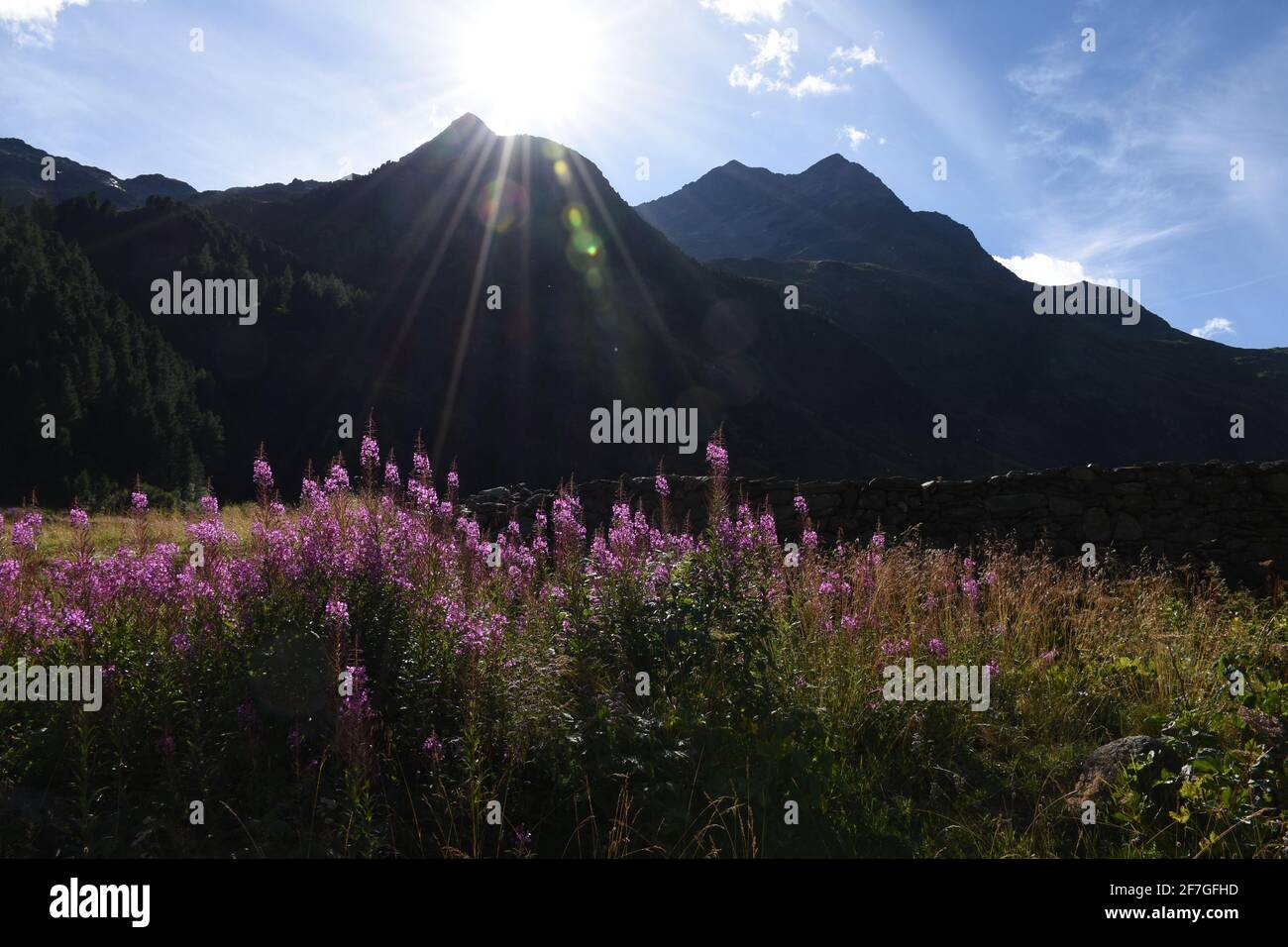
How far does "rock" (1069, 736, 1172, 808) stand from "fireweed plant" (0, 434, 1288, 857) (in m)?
0.07

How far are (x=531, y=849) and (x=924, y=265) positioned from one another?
13236 centimetres

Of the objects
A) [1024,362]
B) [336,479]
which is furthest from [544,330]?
[1024,362]

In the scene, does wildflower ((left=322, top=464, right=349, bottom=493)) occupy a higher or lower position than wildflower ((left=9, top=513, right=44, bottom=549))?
higher

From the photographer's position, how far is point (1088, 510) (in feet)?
31.3

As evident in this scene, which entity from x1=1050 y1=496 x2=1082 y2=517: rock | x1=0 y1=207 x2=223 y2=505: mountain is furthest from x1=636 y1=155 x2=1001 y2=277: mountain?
x1=1050 y1=496 x2=1082 y2=517: rock

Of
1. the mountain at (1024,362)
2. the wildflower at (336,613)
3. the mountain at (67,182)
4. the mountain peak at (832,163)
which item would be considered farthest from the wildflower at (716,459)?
the mountain peak at (832,163)

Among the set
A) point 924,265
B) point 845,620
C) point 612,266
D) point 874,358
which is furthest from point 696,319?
point 924,265

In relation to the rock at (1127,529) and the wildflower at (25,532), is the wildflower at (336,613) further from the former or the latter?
the rock at (1127,529)

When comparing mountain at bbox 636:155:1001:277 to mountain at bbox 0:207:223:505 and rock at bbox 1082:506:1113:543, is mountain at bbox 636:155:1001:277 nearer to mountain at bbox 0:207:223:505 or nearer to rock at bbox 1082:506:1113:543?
mountain at bbox 0:207:223:505

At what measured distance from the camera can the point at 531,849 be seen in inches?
123

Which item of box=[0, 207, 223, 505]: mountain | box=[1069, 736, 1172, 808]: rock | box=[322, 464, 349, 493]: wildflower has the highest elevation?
box=[0, 207, 223, 505]: mountain

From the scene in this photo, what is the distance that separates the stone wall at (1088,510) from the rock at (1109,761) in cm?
488

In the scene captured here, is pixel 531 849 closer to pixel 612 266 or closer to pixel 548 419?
pixel 548 419

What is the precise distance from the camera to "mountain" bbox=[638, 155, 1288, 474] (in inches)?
2899
